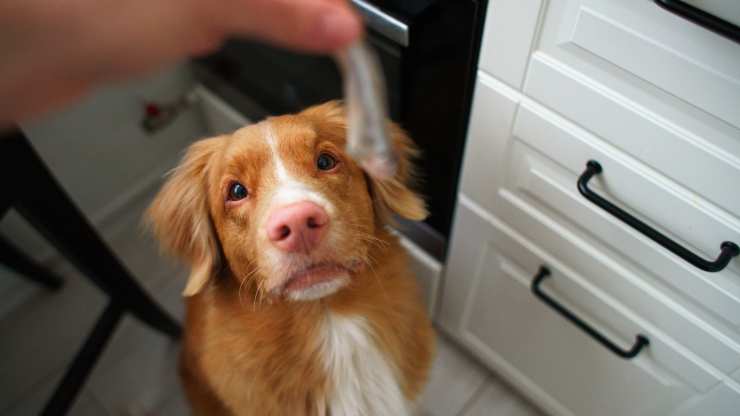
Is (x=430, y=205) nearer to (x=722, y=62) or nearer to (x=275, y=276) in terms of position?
(x=275, y=276)

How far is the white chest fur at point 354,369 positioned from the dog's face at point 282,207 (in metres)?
0.13

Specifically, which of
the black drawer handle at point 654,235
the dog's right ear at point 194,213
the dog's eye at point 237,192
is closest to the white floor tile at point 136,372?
the dog's right ear at point 194,213

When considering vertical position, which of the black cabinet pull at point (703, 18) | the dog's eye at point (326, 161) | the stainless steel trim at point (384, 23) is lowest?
the dog's eye at point (326, 161)

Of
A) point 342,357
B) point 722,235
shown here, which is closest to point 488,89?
point 722,235

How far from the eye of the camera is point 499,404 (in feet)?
4.32

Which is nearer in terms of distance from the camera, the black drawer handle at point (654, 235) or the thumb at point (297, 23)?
the thumb at point (297, 23)

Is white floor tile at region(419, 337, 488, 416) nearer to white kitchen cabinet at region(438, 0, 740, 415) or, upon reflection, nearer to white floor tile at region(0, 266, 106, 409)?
white kitchen cabinet at region(438, 0, 740, 415)

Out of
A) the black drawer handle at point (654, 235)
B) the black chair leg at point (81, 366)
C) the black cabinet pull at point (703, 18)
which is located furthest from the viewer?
the black chair leg at point (81, 366)

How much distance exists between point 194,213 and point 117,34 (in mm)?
535

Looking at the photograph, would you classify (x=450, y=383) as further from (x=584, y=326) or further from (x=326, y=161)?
(x=326, y=161)

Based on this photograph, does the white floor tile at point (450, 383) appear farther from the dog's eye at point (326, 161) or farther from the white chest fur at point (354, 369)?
the dog's eye at point (326, 161)

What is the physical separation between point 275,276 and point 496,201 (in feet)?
1.29

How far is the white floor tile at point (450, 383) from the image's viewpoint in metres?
1.32

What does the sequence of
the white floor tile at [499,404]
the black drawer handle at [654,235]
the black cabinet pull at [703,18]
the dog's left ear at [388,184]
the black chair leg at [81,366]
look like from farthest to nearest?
the white floor tile at [499,404] → the black chair leg at [81,366] → the dog's left ear at [388,184] → the black drawer handle at [654,235] → the black cabinet pull at [703,18]
